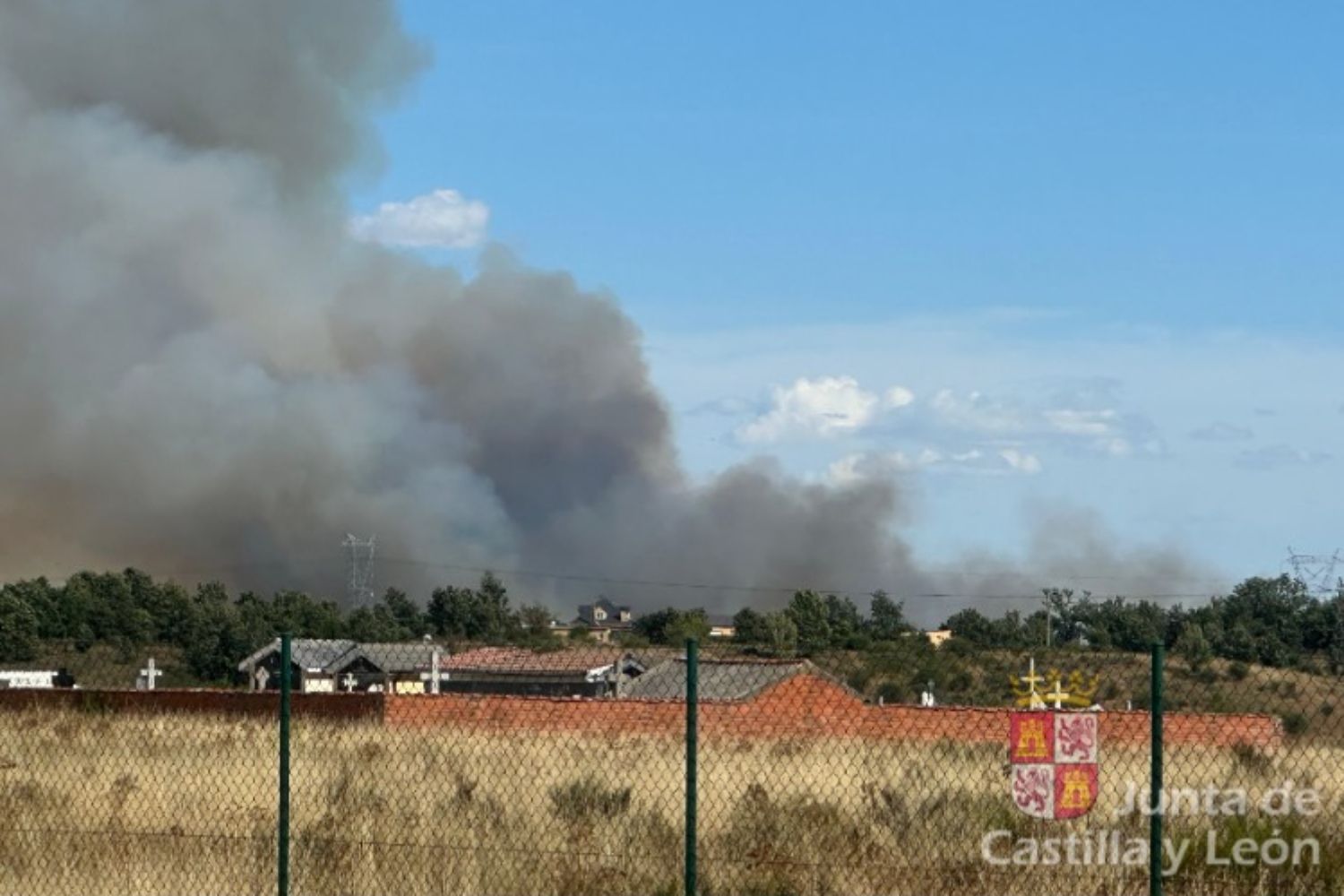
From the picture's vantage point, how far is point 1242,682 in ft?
148

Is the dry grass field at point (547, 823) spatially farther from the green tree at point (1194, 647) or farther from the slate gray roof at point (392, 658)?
the slate gray roof at point (392, 658)

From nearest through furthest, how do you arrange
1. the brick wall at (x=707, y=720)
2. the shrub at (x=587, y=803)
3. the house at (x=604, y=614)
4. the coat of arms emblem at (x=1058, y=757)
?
the coat of arms emblem at (x=1058, y=757) → the shrub at (x=587, y=803) → the brick wall at (x=707, y=720) → the house at (x=604, y=614)

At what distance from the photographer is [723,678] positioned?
43.4m

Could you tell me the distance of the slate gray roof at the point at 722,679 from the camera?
4131cm

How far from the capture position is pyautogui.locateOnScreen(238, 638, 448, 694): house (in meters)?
56.5

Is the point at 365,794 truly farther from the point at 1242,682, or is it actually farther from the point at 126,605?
the point at 126,605

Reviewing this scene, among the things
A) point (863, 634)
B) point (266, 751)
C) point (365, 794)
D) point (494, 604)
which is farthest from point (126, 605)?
point (365, 794)

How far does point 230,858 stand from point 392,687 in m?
36.5

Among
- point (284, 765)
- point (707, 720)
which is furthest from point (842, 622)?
point (284, 765)

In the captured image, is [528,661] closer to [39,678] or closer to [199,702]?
[39,678]

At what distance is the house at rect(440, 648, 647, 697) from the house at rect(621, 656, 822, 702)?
5.05 m

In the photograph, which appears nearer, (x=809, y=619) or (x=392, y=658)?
(x=392, y=658)

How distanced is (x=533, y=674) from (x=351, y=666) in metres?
7.59

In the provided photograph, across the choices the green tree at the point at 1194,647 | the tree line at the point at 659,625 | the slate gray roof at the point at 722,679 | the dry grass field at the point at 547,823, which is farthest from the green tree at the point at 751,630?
the dry grass field at the point at 547,823
